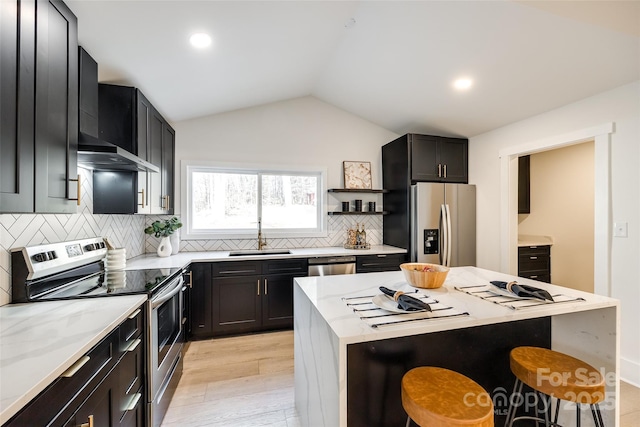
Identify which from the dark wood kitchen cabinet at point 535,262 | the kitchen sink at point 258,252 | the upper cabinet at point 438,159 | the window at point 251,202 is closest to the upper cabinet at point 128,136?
the window at point 251,202

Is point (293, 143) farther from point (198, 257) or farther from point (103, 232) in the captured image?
point (103, 232)

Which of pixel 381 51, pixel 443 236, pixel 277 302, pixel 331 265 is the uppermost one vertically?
pixel 381 51

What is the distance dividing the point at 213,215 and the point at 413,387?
321 cm

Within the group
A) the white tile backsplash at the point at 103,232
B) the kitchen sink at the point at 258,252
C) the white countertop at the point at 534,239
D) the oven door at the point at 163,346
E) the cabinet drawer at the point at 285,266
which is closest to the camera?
the white tile backsplash at the point at 103,232

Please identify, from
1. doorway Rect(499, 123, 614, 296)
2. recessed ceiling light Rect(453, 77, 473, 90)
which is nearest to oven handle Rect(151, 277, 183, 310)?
recessed ceiling light Rect(453, 77, 473, 90)

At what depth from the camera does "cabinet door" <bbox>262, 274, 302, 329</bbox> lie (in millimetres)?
3135

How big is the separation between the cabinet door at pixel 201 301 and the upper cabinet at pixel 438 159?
2.79 m

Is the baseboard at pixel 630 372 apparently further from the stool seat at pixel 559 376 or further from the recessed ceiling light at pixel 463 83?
the recessed ceiling light at pixel 463 83

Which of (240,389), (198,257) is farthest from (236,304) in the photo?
(240,389)

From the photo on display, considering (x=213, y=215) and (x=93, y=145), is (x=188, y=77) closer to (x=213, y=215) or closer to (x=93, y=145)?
(x=93, y=145)

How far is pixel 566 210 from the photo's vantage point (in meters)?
4.07

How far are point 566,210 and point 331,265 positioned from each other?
369 centimetres

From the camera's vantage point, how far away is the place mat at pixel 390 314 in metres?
1.16

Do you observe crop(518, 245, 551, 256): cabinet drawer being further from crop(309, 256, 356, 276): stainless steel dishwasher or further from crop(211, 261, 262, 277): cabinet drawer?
crop(211, 261, 262, 277): cabinet drawer
